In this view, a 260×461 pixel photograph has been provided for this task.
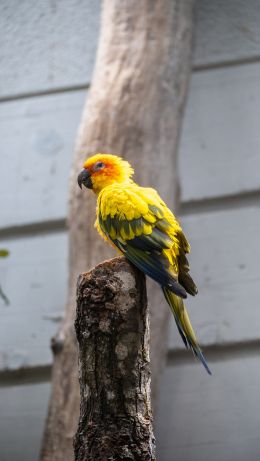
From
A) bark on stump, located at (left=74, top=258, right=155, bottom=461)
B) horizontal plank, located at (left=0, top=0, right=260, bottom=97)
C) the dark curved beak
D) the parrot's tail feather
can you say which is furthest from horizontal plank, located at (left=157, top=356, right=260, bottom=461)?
bark on stump, located at (left=74, top=258, right=155, bottom=461)

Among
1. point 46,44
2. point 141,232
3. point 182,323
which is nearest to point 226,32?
point 46,44

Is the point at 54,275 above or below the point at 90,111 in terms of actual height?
below

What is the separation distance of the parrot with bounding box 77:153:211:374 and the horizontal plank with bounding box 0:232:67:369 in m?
1.57

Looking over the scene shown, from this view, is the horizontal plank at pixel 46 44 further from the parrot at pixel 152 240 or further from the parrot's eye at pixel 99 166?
the parrot at pixel 152 240

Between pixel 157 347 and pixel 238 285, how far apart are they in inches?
30.5

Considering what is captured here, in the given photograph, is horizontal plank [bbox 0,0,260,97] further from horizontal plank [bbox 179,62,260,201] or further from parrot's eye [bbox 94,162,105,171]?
parrot's eye [bbox 94,162,105,171]

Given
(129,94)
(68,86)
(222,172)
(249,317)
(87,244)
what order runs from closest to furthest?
(87,244), (129,94), (249,317), (222,172), (68,86)

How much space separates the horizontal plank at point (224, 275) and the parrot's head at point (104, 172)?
1.28 meters

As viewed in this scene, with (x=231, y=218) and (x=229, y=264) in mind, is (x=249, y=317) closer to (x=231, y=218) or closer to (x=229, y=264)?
(x=229, y=264)

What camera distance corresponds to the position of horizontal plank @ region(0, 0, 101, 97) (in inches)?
160

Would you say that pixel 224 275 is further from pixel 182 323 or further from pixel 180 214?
pixel 182 323

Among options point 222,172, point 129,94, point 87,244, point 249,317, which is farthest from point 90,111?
point 249,317

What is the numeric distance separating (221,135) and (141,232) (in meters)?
1.89

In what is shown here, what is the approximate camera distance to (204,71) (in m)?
3.91
